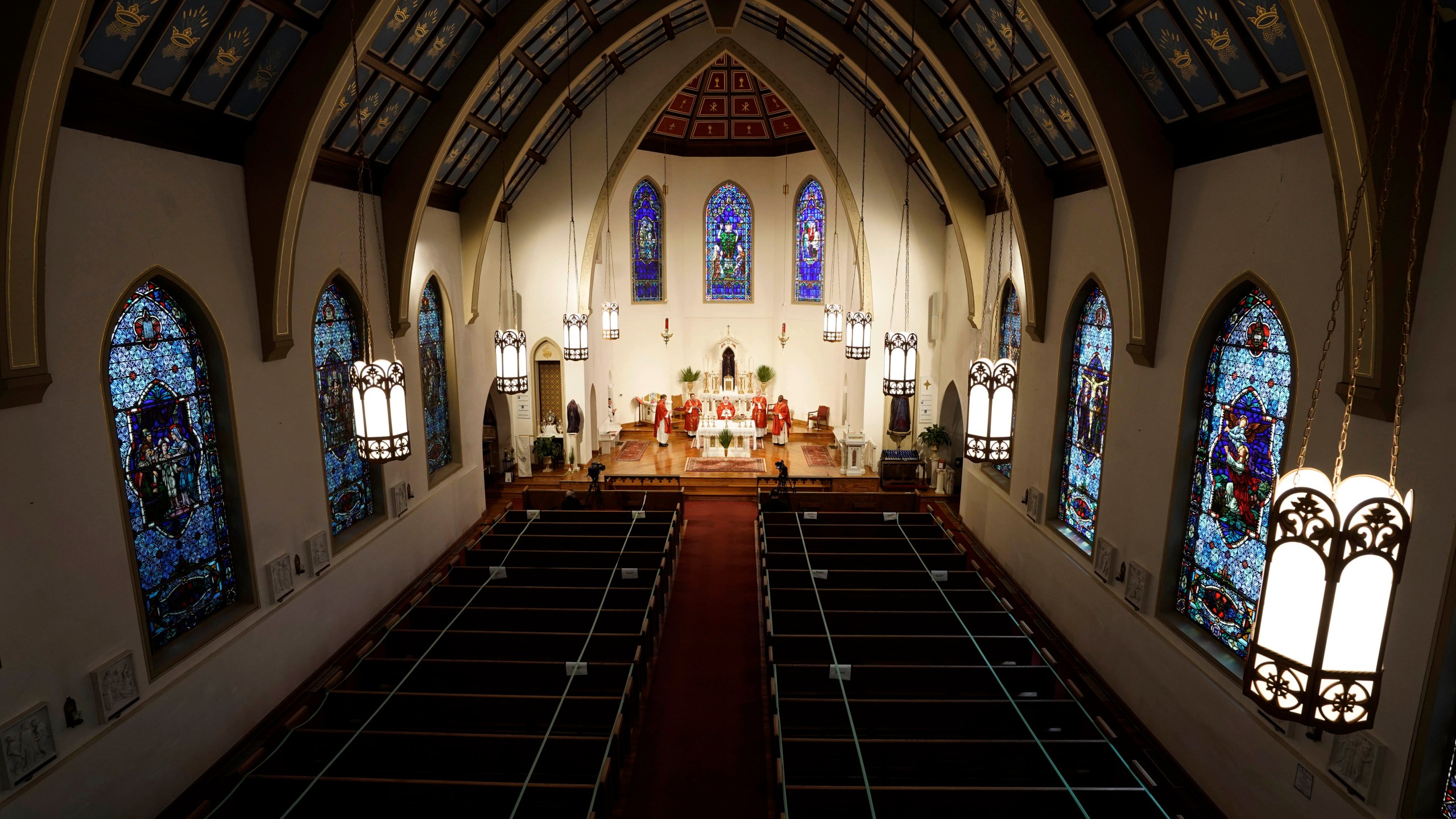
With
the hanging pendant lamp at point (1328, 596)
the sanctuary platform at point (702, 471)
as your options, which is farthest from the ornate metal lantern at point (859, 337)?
the hanging pendant lamp at point (1328, 596)

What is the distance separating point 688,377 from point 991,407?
16.4 metres

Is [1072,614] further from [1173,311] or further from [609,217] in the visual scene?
[609,217]

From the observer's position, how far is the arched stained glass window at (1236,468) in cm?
632

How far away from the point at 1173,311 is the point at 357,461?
33.0ft

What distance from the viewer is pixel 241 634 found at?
24.9 feet

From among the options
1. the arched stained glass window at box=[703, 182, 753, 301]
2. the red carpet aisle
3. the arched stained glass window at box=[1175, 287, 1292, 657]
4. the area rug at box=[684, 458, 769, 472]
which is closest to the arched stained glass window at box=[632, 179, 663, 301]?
the arched stained glass window at box=[703, 182, 753, 301]

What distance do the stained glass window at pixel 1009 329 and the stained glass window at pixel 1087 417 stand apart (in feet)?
7.00

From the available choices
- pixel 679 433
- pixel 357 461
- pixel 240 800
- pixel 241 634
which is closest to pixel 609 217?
pixel 679 433

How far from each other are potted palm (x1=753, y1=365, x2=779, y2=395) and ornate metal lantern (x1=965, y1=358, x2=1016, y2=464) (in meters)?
15.9

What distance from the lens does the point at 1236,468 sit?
22.2ft

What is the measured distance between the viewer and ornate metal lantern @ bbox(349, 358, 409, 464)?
6.66 meters

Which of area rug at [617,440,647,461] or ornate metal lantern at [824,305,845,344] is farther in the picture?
area rug at [617,440,647,461]

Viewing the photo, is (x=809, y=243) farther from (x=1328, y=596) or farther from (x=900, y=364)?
(x=1328, y=596)

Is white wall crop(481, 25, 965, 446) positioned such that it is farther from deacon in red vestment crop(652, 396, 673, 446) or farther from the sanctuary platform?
deacon in red vestment crop(652, 396, 673, 446)
